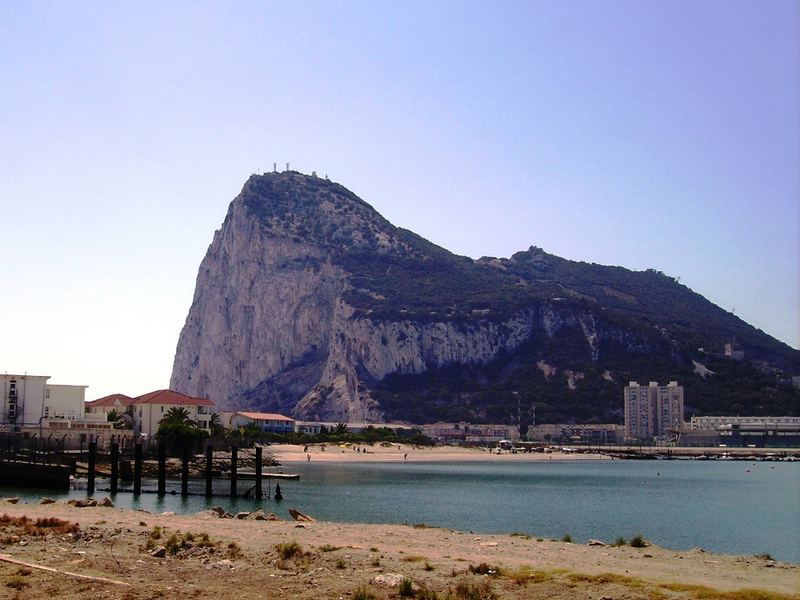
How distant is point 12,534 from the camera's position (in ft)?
68.0

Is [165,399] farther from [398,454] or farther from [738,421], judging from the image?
[738,421]

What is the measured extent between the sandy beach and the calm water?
74.0 feet

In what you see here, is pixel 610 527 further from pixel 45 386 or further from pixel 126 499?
pixel 45 386

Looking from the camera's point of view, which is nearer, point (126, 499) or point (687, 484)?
point (126, 499)

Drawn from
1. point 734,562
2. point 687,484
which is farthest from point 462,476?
point 734,562

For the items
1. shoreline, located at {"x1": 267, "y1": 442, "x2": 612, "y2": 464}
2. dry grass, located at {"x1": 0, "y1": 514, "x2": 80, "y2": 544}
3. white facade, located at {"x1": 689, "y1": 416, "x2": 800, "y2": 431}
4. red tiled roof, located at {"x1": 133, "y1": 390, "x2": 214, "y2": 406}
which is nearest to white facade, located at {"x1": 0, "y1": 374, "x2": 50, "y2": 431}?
red tiled roof, located at {"x1": 133, "y1": 390, "x2": 214, "y2": 406}

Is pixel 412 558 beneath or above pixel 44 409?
beneath

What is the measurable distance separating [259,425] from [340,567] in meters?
134

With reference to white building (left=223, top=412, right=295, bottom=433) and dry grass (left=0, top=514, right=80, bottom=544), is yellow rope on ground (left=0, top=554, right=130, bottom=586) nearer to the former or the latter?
dry grass (left=0, top=514, right=80, bottom=544)

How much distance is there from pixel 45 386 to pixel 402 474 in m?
35.3

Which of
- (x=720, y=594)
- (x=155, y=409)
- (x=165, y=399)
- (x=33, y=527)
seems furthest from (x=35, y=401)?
(x=720, y=594)

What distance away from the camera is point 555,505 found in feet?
191

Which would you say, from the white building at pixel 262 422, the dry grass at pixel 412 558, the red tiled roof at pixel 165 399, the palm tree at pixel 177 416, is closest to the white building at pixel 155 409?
the red tiled roof at pixel 165 399

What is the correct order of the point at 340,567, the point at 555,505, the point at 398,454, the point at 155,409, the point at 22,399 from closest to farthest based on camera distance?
the point at 340,567 < the point at 555,505 < the point at 22,399 < the point at 155,409 < the point at 398,454
